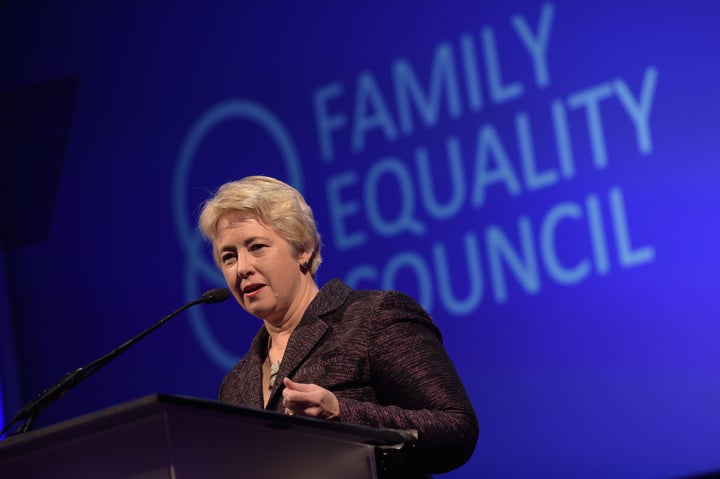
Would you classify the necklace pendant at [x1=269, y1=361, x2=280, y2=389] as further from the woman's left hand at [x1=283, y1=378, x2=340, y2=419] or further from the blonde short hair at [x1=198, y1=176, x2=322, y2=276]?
the woman's left hand at [x1=283, y1=378, x2=340, y2=419]

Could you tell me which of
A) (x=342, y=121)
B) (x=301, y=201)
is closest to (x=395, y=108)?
(x=342, y=121)

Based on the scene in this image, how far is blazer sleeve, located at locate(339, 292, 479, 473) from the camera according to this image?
6.03 ft

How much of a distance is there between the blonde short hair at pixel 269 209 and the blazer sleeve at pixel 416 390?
0.24m

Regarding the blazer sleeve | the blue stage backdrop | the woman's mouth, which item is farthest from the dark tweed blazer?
the blue stage backdrop

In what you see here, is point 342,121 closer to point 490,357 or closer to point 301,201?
point 490,357

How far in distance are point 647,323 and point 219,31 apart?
7.39ft

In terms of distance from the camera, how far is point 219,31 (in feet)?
15.2

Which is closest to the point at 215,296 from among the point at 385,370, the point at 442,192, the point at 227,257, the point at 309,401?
the point at 227,257

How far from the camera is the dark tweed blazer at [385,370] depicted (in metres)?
1.86

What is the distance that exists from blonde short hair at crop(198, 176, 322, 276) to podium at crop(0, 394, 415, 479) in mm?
668

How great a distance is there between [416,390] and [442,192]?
81.7 inches

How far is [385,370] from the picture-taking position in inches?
78.7

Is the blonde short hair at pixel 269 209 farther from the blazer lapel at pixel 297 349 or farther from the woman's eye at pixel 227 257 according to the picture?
the blazer lapel at pixel 297 349

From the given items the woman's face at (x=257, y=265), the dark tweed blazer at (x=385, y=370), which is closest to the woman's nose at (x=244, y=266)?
the woman's face at (x=257, y=265)
